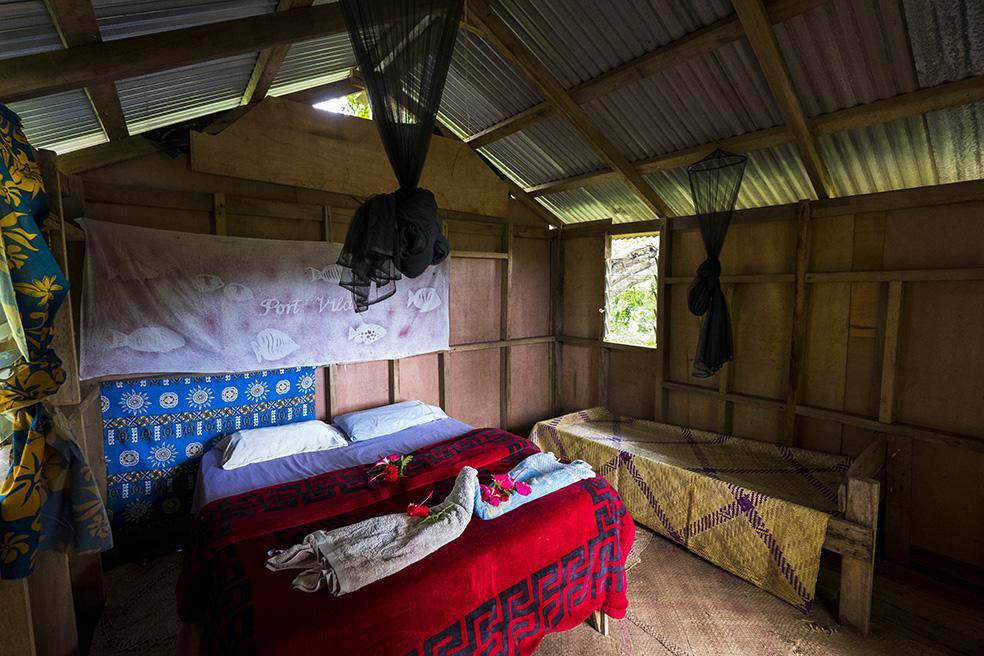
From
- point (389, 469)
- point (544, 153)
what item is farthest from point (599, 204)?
point (389, 469)

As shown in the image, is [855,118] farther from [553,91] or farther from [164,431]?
[164,431]

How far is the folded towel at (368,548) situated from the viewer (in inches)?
63.3

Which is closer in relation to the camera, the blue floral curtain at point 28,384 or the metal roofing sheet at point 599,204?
the blue floral curtain at point 28,384

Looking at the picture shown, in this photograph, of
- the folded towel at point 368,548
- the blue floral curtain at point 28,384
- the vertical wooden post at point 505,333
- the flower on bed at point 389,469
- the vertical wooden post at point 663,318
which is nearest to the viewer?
the blue floral curtain at point 28,384

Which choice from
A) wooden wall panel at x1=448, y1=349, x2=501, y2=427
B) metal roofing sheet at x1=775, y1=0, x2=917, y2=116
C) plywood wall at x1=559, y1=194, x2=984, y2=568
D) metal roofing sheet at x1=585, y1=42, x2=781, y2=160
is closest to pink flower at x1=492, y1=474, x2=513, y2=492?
wooden wall panel at x1=448, y1=349, x2=501, y2=427

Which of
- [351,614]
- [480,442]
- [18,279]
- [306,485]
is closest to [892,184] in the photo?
[480,442]

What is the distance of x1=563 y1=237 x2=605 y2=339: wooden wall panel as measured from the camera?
4520 mm

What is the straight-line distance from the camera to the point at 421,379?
407cm

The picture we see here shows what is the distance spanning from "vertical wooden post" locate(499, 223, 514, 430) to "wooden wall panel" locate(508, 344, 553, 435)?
2.0 inches

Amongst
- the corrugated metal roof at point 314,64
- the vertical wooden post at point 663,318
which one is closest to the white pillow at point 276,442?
the corrugated metal roof at point 314,64

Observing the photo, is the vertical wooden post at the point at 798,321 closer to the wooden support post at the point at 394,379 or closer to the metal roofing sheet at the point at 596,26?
the metal roofing sheet at the point at 596,26

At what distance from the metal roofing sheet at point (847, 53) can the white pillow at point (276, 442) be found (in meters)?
3.59

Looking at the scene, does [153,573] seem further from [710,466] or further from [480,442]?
[710,466]

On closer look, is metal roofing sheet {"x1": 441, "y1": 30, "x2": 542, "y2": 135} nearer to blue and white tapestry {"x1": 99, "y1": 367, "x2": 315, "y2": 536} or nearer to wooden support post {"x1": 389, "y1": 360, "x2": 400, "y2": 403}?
wooden support post {"x1": 389, "y1": 360, "x2": 400, "y2": 403}
